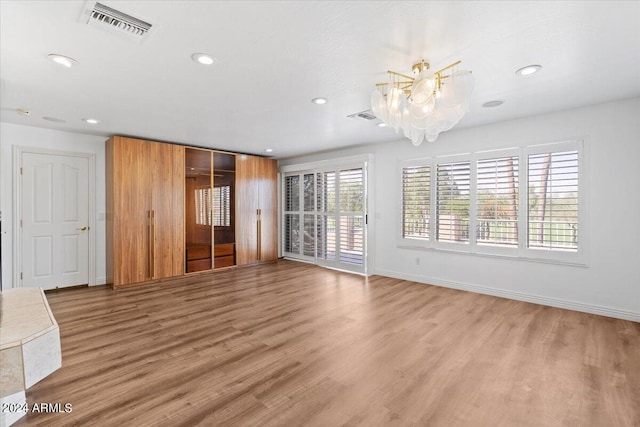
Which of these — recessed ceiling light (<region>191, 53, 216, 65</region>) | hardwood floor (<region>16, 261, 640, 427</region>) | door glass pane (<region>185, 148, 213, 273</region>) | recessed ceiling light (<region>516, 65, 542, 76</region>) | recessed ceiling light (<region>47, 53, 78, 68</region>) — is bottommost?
hardwood floor (<region>16, 261, 640, 427</region>)

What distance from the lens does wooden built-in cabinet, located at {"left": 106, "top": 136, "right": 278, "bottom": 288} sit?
4750 millimetres

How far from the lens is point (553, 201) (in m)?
3.79

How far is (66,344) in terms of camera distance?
2.73m

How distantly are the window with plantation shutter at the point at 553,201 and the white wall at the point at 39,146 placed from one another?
6.64m

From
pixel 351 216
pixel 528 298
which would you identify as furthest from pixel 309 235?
pixel 528 298

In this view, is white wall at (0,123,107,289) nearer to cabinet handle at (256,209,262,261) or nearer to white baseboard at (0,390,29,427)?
cabinet handle at (256,209,262,261)

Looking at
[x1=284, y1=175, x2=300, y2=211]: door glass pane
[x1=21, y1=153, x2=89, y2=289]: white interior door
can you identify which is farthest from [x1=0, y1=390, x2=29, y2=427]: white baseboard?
[x1=284, y1=175, x2=300, y2=211]: door glass pane

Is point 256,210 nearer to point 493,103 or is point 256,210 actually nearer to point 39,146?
point 39,146

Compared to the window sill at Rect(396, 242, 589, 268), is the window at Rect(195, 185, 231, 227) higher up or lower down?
higher up

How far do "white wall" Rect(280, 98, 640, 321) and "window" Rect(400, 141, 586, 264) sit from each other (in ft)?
0.42

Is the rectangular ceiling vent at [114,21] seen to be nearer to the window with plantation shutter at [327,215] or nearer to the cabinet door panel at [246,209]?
the window with plantation shutter at [327,215]

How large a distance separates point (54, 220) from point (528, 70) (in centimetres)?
647

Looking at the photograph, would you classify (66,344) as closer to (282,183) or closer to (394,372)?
(394,372)

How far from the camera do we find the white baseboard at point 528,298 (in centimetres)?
341
